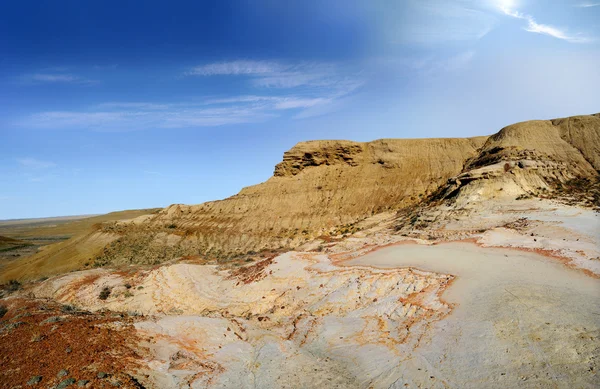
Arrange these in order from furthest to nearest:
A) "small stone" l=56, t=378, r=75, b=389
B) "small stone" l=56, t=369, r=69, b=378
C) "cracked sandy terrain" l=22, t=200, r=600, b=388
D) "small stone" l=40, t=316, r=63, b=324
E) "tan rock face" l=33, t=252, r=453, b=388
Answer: "small stone" l=40, t=316, r=63, b=324
"tan rock face" l=33, t=252, r=453, b=388
"cracked sandy terrain" l=22, t=200, r=600, b=388
"small stone" l=56, t=369, r=69, b=378
"small stone" l=56, t=378, r=75, b=389

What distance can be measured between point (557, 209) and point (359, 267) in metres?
13.5

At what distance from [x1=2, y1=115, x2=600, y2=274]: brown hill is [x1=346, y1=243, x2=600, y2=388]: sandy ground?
49.8 ft

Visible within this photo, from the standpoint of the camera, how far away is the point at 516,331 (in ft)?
25.4

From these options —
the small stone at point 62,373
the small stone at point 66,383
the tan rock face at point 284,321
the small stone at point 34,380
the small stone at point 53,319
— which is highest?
the small stone at point 53,319

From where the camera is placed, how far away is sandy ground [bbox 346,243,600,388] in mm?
6344

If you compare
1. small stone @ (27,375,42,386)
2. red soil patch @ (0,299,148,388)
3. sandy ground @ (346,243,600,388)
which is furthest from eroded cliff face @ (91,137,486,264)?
small stone @ (27,375,42,386)

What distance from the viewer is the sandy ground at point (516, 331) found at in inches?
250

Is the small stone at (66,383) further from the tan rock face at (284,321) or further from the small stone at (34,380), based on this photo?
the tan rock face at (284,321)

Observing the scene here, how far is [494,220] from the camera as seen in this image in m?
18.9

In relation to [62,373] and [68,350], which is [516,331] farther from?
[68,350]

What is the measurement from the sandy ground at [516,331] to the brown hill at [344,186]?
15.2 metres

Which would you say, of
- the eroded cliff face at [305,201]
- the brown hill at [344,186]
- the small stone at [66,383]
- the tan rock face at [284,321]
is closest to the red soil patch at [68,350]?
the small stone at [66,383]

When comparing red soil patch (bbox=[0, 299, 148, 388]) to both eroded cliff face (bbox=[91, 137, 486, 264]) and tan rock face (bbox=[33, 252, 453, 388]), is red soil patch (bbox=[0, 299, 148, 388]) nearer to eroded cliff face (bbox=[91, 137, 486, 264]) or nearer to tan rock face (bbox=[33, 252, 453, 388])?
tan rock face (bbox=[33, 252, 453, 388])

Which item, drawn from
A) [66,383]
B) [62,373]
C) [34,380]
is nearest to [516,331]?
[66,383]
